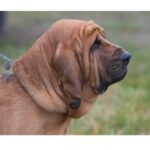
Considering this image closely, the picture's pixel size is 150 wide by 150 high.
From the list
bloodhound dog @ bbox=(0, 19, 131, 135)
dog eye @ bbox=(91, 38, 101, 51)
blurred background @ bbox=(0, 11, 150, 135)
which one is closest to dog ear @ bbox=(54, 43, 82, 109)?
bloodhound dog @ bbox=(0, 19, 131, 135)

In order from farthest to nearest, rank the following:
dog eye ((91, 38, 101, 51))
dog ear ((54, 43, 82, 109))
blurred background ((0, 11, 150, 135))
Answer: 1. blurred background ((0, 11, 150, 135))
2. dog eye ((91, 38, 101, 51))
3. dog ear ((54, 43, 82, 109))

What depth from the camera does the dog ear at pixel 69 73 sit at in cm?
477

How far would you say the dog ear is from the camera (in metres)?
4.77

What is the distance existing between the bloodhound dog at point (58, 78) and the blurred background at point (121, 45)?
145 cm

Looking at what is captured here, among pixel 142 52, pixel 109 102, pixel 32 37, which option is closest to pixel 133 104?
pixel 109 102

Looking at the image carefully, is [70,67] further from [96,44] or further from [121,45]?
[121,45]

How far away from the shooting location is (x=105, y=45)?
490 centimetres

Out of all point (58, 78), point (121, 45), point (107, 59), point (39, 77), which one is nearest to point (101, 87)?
point (107, 59)

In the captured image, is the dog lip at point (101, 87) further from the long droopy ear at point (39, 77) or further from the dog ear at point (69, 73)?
the long droopy ear at point (39, 77)

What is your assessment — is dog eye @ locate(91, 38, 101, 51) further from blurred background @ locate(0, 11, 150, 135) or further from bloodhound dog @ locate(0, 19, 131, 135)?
blurred background @ locate(0, 11, 150, 135)

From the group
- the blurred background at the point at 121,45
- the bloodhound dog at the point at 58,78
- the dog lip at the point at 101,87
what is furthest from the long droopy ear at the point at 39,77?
the blurred background at the point at 121,45

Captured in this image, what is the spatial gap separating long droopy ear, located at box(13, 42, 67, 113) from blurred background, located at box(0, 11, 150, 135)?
4.86 feet
